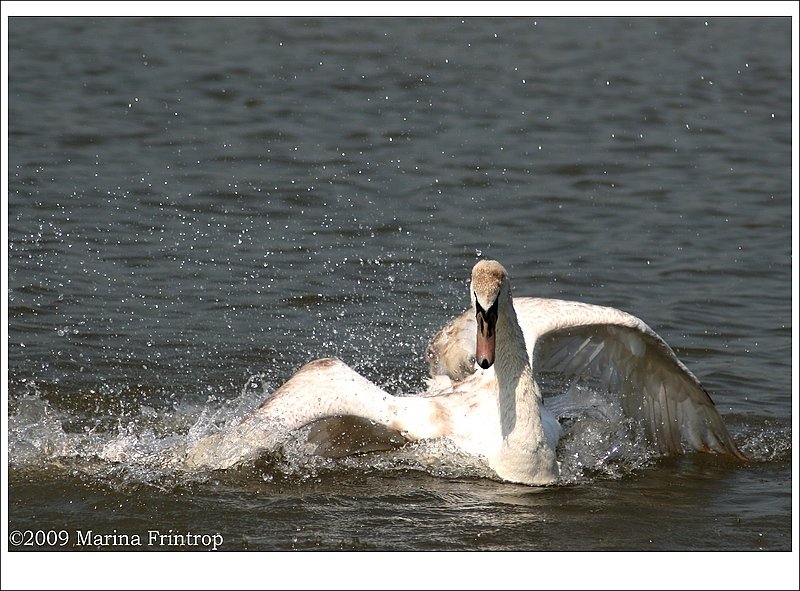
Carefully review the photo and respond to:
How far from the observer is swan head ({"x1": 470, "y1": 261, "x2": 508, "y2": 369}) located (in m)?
6.96

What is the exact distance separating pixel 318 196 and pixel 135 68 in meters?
5.64

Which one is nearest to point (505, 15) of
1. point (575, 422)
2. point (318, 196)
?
point (318, 196)

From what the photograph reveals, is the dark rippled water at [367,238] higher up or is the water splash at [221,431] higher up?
the dark rippled water at [367,238]

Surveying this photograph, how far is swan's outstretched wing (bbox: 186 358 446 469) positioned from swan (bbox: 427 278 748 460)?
3.08 ft

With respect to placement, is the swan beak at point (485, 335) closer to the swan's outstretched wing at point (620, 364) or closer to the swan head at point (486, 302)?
the swan head at point (486, 302)

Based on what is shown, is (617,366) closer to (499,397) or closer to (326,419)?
(499,397)

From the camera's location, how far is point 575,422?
8477mm

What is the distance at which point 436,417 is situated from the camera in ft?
25.3

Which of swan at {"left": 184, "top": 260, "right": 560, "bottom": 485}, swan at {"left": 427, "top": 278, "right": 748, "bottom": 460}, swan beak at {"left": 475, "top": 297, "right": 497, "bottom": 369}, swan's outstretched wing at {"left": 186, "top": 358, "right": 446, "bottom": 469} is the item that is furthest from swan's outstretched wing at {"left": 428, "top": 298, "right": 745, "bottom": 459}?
swan beak at {"left": 475, "top": 297, "right": 497, "bottom": 369}

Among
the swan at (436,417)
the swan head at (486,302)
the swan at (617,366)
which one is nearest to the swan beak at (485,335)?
the swan head at (486,302)

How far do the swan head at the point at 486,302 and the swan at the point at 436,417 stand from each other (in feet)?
0.33

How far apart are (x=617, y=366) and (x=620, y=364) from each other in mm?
28

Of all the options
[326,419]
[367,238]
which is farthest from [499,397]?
[367,238]

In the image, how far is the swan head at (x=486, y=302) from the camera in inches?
274
